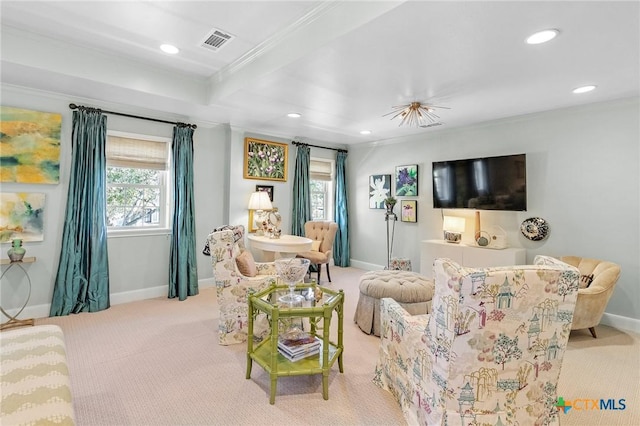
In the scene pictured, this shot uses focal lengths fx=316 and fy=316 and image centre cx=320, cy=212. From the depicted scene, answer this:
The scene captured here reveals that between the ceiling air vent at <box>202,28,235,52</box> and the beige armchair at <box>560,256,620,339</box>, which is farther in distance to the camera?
the beige armchair at <box>560,256,620,339</box>

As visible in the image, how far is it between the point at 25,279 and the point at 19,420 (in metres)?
3.13

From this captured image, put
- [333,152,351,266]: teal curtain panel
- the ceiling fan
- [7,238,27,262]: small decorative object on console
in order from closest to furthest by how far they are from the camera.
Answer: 1. [7,238,27,262]: small decorative object on console
2. the ceiling fan
3. [333,152,351,266]: teal curtain panel

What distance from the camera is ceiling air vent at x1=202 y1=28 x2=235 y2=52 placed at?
2.69m

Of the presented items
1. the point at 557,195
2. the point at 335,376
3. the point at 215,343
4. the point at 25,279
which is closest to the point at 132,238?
the point at 25,279

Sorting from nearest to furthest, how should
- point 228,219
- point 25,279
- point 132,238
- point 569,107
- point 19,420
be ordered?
point 19,420
point 25,279
point 569,107
point 132,238
point 228,219

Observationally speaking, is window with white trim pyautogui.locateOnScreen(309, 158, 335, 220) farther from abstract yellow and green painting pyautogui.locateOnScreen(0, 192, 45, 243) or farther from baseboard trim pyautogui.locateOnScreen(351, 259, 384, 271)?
abstract yellow and green painting pyautogui.locateOnScreen(0, 192, 45, 243)

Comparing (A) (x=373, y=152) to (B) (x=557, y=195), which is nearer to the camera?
(B) (x=557, y=195)

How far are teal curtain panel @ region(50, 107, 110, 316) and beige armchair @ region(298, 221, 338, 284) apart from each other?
2.60 meters

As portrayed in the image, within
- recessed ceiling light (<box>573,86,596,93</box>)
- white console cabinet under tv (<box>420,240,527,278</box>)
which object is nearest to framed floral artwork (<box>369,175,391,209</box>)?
white console cabinet under tv (<box>420,240,527,278</box>)

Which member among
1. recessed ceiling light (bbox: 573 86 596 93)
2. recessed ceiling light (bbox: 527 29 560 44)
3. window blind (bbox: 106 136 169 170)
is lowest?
window blind (bbox: 106 136 169 170)

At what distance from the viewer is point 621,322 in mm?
3443

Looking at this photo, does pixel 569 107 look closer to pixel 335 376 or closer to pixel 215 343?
pixel 335 376

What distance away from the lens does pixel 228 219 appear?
481 centimetres

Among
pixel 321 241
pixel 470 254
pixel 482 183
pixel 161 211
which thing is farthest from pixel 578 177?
pixel 161 211
